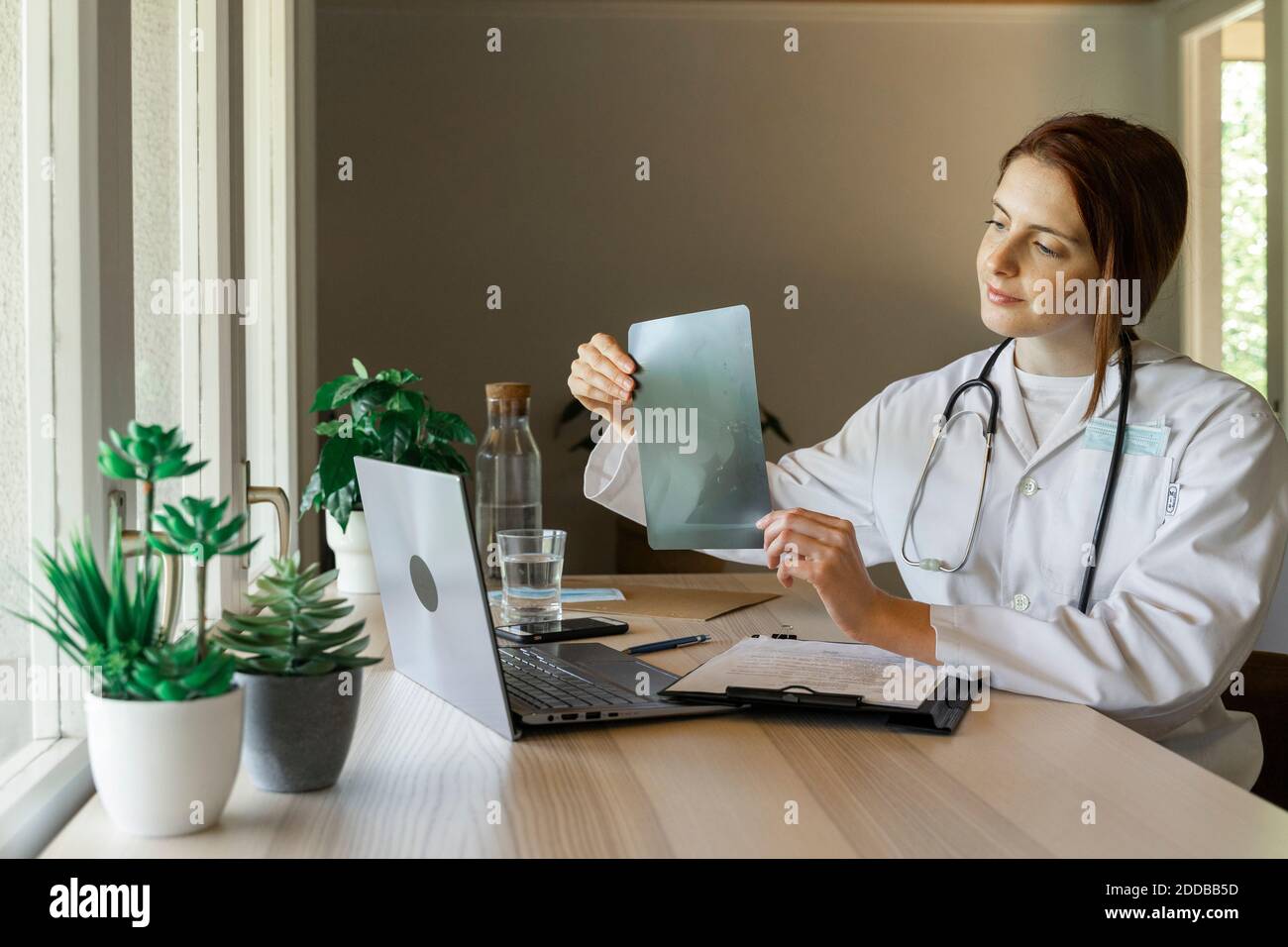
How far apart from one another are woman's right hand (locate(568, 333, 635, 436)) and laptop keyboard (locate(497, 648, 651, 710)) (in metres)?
0.43

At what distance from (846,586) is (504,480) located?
2.78ft

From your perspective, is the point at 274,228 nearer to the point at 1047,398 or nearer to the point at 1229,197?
the point at 1047,398

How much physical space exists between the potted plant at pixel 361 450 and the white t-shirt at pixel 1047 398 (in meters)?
0.83

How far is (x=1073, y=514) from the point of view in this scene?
4.88 ft

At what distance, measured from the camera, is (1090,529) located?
147cm

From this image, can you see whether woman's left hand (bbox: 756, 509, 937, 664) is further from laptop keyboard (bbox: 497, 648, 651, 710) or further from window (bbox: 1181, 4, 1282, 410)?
window (bbox: 1181, 4, 1282, 410)

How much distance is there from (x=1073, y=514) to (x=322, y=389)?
116 cm

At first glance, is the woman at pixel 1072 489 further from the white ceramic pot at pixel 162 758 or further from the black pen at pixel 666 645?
the white ceramic pot at pixel 162 758

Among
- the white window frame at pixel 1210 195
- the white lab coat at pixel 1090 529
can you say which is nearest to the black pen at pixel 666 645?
the white lab coat at pixel 1090 529

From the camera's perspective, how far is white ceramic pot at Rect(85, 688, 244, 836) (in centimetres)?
71

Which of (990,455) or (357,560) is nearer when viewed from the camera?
(990,455)

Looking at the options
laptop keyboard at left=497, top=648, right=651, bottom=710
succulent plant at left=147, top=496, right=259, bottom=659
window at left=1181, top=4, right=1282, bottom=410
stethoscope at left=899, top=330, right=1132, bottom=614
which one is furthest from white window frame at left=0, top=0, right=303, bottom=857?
window at left=1181, top=4, right=1282, bottom=410

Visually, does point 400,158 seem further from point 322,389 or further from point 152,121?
point 152,121

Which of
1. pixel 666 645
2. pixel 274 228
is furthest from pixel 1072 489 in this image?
pixel 274 228
